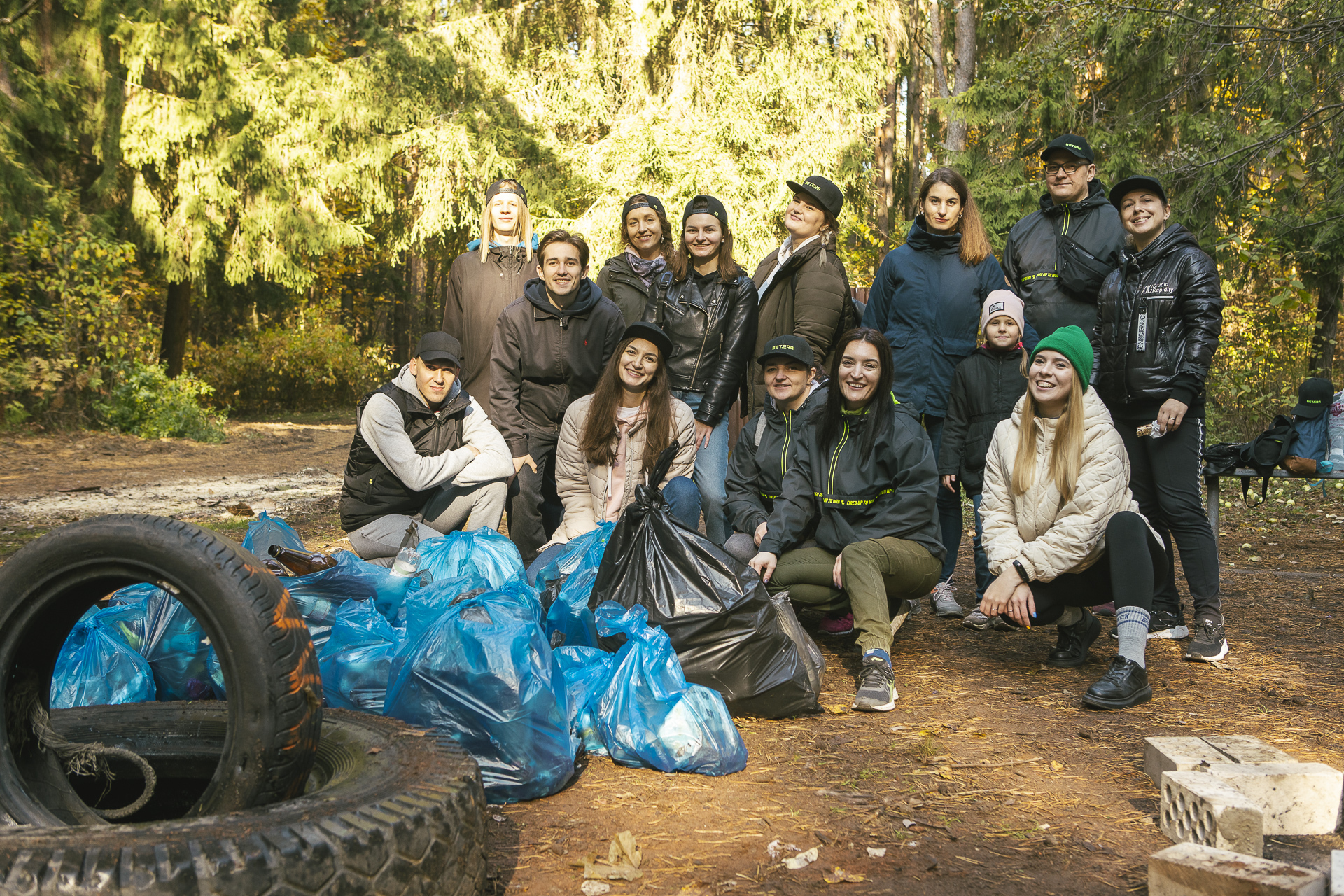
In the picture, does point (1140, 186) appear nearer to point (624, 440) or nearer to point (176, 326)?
point (624, 440)

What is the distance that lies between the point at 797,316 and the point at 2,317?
428 inches

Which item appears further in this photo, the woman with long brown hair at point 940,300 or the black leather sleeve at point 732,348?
the black leather sleeve at point 732,348

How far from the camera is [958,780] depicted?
308 cm

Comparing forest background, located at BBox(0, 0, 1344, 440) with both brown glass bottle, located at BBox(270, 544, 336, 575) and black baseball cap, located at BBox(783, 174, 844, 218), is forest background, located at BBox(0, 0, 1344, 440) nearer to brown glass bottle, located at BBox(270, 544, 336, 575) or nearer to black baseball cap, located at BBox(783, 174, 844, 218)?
black baseball cap, located at BBox(783, 174, 844, 218)

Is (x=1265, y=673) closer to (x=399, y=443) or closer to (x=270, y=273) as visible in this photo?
(x=399, y=443)

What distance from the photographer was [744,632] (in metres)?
3.59

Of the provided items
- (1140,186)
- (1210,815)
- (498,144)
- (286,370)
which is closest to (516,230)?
(1140,186)

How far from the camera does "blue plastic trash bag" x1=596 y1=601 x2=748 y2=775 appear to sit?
3107mm

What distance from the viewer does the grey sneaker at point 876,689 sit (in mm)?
3691

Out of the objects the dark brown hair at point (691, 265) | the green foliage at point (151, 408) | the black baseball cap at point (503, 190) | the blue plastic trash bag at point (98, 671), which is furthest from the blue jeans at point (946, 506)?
the green foliage at point (151, 408)

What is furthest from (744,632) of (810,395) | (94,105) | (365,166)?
(365,166)

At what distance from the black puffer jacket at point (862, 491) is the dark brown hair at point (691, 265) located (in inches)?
49.5

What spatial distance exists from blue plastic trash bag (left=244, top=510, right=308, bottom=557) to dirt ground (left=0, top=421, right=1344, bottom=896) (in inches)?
68.4

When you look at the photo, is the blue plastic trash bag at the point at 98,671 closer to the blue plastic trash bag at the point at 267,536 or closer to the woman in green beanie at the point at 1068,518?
the blue plastic trash bag at the point at 267,536
